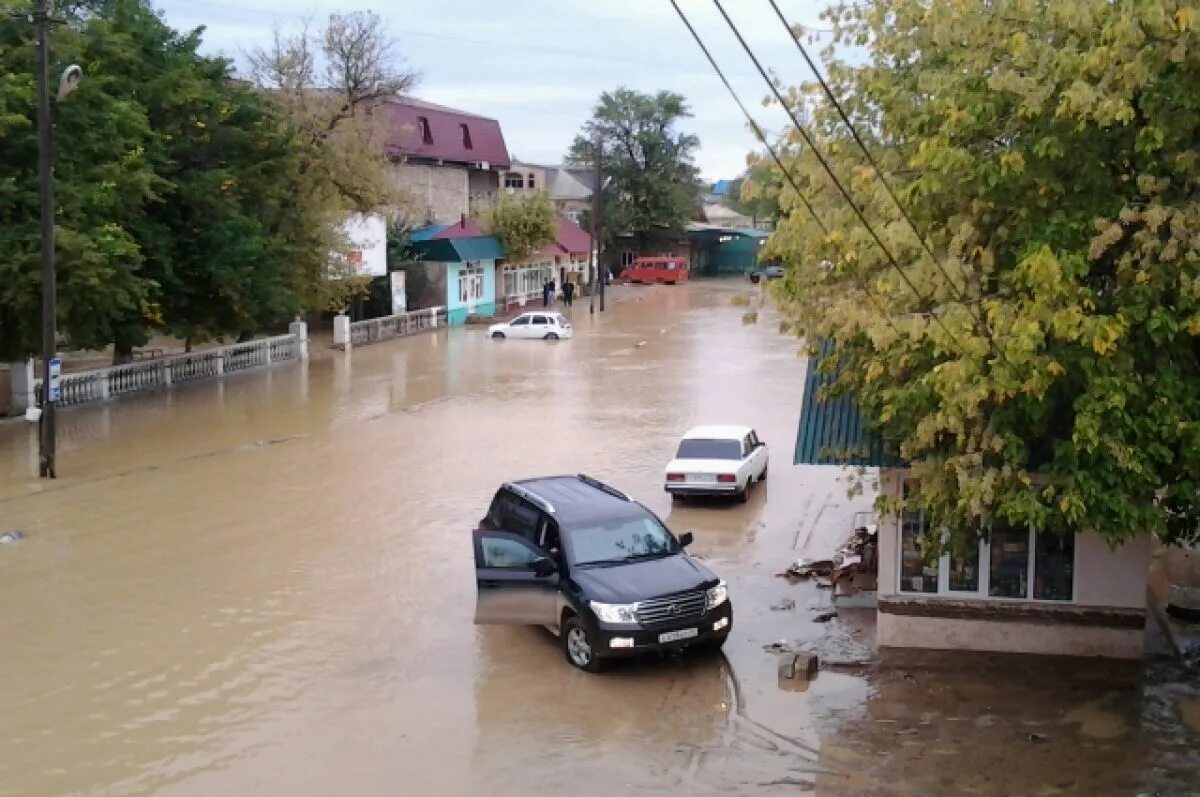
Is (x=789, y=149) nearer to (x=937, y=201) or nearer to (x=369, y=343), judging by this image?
(x=937, y=201)

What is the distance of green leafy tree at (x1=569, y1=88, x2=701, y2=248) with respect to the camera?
3415 inches

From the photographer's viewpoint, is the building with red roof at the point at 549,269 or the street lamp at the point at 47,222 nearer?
the street lamp at the point at 47,222

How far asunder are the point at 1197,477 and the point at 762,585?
736 cm

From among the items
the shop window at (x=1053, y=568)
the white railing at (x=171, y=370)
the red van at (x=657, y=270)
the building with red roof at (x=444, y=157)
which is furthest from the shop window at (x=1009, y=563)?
the red van at (x=657, y=270)

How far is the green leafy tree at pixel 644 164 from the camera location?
285 ft

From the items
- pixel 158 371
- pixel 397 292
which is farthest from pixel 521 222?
pixel 158 371

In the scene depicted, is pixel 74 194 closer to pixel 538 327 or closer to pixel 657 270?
pixel 538 327

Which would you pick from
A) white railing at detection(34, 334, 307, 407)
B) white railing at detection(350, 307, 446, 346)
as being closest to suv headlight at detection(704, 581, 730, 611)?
A: white railing at detection(34, 334, 307, 407)

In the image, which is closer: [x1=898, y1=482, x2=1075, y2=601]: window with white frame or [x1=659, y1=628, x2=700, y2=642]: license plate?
[x1=659, y1=628, x2=700, y2=642]: license plate

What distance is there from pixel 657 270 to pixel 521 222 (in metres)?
24.9

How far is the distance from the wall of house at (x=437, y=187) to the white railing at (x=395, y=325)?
6.17m

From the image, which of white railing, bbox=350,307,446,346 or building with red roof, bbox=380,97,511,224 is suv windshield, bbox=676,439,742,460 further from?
building with red roof, bbox=380,97,511,224

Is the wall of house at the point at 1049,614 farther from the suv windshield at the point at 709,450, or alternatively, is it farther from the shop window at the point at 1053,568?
the suv windshield at the point at 709,450

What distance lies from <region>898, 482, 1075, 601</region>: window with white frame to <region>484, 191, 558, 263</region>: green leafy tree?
48.4 m
